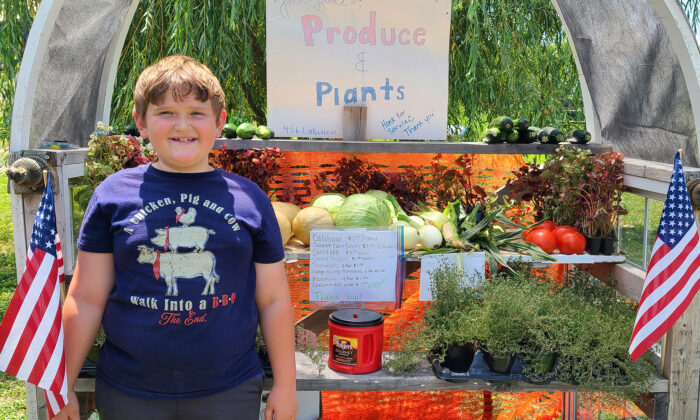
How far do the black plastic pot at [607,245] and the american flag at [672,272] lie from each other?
Result: 68 cm

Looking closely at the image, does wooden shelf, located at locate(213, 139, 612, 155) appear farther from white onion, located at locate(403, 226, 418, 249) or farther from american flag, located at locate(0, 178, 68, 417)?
american flag, located at locate(0, 178, 68, 417)

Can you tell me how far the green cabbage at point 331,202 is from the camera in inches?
142

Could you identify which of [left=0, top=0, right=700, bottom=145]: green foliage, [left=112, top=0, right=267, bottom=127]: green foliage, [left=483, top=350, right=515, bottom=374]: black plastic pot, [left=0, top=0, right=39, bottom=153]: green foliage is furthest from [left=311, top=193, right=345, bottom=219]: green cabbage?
[left=0, top=0, right=39, bottom=153]: green foliage

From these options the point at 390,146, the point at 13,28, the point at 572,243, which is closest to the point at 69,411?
the point at 390,146

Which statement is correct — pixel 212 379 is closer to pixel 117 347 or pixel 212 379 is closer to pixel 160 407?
pixel 160 407

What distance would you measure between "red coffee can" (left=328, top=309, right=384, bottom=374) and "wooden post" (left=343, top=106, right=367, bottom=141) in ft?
3.95

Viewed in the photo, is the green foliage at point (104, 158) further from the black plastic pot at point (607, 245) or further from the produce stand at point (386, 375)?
the black plastic pot at point (607, 245)

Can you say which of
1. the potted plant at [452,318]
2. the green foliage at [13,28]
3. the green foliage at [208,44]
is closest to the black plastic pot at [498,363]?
the potted plant at [452,318]

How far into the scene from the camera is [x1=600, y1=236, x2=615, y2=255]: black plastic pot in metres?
3.46

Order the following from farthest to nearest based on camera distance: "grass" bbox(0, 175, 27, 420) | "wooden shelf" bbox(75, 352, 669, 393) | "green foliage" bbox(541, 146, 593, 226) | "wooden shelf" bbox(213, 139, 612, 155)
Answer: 1. "grass" bbox(0, 175, 27, 420)
2. "wooden shelf" bbox(213, 139, 612, 155)
3. "green foliage" bbox(541, 146, 593, 226)
4. "wooden shelf" bbox(75, 352, 669, 393)

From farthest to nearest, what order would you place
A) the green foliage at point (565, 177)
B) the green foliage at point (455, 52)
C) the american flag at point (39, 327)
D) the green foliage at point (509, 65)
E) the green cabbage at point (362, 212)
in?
the green foliage at point (509, 65) < the green foliage at point (455, 52) < the green foliage at point (565, 177) < the green cabbage at point (362, 212) < the american flag at point (39, 327)

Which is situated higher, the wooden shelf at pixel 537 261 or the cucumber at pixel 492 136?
the cucumber at pixel 492 136

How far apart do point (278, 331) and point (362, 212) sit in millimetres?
1157

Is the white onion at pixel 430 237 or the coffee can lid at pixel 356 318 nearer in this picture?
the coffee can lid at pixel 356 318
